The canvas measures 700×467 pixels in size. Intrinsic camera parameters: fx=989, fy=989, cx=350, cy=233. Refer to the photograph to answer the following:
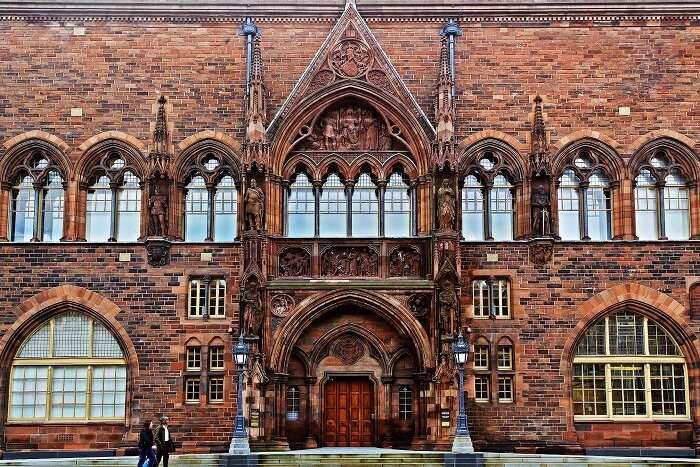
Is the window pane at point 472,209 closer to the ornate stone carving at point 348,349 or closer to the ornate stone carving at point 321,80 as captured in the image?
the ornate stone carving at point 348,349

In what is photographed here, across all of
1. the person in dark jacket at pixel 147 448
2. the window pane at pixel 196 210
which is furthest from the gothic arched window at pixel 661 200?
the person in dark jacket at pixel 147 448

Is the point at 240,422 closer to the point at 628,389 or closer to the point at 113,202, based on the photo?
the point at 113,202

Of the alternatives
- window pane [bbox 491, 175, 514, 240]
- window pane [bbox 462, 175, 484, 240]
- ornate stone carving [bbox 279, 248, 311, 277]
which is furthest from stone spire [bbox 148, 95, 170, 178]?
window pane [bbox 491, 175, 514, 240]

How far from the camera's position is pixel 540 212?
29.8 m

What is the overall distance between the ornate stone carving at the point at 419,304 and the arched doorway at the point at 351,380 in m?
0.76

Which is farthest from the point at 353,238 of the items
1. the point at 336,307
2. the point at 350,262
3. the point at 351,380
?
the point at 351,380

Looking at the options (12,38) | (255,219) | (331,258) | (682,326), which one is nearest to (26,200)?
(12,38)

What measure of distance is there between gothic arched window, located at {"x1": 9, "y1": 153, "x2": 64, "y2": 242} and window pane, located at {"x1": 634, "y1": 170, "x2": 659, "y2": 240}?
1784cm

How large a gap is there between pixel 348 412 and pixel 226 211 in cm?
720

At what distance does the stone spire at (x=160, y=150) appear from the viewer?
97.6 ft

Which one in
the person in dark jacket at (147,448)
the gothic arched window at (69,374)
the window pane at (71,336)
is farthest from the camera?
the window pane at (71,336)

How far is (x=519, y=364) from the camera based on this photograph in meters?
29.5

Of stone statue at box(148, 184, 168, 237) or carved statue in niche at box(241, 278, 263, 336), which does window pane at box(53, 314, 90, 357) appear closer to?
stone statue at box(148, 184, 168, 237)

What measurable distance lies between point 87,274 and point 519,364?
43.6 feet
